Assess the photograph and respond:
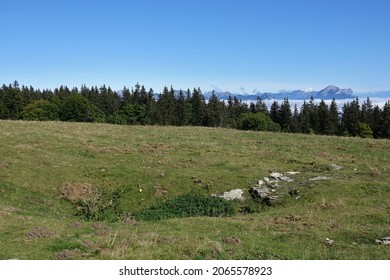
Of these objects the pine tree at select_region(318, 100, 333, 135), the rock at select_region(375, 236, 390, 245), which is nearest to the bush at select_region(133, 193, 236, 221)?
the rock at select_region(375, 236, 390, 245)

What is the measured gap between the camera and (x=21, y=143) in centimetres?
3130

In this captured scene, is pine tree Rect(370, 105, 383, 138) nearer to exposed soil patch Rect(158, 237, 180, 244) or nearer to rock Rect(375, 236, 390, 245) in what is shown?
rock Rect(375, 236, 390, 245)

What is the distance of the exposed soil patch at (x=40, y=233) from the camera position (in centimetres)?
1313

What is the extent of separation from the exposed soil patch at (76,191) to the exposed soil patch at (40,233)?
8497mm

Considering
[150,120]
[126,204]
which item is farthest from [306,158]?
[150,120]

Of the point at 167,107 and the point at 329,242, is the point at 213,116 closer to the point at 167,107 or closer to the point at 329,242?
the point at 167,107

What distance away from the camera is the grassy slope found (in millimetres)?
11938

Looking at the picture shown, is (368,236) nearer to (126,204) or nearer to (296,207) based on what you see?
(296,207)

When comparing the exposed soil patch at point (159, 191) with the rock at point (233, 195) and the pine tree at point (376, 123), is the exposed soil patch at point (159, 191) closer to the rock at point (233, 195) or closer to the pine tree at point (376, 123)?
the rock at point (233, 195)

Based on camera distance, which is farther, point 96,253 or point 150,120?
point 150,120

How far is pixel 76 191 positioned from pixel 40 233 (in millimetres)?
9805

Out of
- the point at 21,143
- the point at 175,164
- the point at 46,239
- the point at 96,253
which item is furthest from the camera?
the point at 21,143
